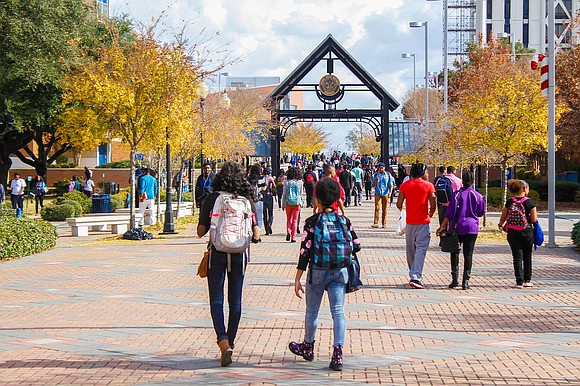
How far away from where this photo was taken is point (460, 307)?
36.4 ft

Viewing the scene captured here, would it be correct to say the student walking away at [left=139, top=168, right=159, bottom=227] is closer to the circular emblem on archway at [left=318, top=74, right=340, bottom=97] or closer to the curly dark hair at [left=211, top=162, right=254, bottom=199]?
the curly dark hair at [left=211, top=162, right=254, bottom=199]

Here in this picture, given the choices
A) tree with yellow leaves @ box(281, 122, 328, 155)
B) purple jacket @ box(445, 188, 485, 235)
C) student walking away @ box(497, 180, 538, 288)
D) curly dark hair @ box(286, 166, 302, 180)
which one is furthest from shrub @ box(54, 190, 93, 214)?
tree with yellow leaves @ box(281, 122, 328, 155)

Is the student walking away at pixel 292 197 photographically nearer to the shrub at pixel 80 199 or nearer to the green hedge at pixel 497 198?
the shrub at pixel 80 199

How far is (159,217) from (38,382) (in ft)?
68.2

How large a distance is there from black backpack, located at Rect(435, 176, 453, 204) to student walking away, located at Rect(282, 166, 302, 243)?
5.15 metres

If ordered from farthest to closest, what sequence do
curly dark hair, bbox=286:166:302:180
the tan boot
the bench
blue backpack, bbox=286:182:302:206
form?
the bench, curly dark hair, bbox=286:166:302:180, blue backpack, bbox=286:182:302:206, the tan boot

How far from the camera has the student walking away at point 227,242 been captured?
784 cm

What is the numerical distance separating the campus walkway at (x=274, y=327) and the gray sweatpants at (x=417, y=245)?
349 millimetres

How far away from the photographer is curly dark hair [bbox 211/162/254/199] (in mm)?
8039

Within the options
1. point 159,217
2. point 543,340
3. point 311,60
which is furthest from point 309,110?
point 543,340

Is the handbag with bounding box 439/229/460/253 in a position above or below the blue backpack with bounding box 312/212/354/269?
below

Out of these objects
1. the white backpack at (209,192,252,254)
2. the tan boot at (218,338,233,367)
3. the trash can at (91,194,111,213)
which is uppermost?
the white backpack at (209,192,252,254)

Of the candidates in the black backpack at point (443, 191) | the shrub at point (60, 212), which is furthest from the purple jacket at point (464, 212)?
the shrub at point (60, 212)

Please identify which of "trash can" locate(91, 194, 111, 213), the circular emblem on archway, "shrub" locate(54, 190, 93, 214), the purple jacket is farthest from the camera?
the circular emblem on archway
